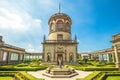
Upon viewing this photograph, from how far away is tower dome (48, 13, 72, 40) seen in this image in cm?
3572

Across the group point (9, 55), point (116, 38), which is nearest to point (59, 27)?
point (116, 38)

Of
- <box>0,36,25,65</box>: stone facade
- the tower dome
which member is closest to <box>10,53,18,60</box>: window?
→ <box>0,36,25,65</box>: stone facade

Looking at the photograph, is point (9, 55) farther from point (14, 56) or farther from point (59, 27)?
point (59, 27)

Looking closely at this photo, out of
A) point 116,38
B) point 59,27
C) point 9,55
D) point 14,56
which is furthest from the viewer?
point 14,56

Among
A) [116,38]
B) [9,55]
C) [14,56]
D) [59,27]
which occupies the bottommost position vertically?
[14,56]

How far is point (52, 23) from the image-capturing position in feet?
123

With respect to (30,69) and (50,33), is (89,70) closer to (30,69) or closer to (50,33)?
(30,69)

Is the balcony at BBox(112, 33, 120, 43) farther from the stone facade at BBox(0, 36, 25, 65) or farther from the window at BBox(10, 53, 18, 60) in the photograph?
the window at BBox(10, 53, 18, 60)

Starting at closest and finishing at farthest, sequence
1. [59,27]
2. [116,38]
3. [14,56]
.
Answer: [116,38] → [59,27] → [14,56]

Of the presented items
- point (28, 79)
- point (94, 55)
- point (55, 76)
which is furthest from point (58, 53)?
point (94, 55)

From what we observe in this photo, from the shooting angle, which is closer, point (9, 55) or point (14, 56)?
point (9, 55)

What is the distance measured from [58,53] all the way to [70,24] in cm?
1414

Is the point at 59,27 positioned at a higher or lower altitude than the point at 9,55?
higher

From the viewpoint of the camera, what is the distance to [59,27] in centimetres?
3647
